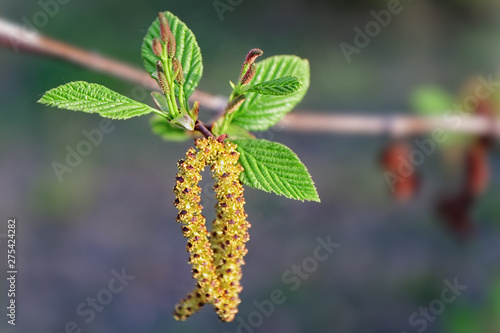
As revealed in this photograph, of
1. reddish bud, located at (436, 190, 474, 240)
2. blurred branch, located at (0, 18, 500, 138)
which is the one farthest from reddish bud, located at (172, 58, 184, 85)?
reddish bud, located at (436, 190, 474, 240)

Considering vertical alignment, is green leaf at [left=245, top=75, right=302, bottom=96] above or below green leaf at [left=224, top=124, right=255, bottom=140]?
above

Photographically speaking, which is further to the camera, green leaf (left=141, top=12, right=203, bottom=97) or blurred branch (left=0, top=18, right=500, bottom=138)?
blurred branch (left=0, top=18, right=500, bottom=138)

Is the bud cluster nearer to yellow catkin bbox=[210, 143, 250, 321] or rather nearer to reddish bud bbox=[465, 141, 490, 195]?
yellow catkin bbox=[210, 143, 250, 321]

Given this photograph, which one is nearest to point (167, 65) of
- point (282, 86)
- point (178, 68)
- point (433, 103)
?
point (178, 68)

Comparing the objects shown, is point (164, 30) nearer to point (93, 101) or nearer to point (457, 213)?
point (93, 101)

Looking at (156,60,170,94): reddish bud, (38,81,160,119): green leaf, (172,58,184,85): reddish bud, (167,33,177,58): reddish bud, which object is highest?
(167,33,177,58): reddish bud

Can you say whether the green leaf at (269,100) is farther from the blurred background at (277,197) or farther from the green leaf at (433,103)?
the blurred background at (277,197)
